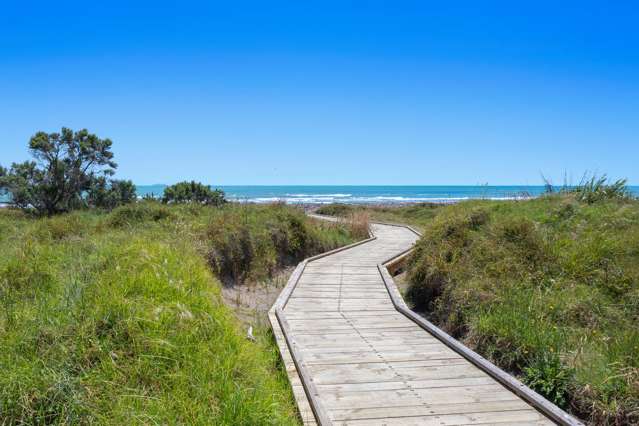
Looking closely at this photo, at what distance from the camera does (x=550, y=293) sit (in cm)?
612

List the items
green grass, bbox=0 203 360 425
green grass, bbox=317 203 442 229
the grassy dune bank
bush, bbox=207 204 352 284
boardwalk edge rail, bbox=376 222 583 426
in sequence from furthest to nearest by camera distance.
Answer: green grass, bbox=317 203 442 229 < bush, bbox=207 204 352 284 < the grassy dune bank < boardwalk edge rail, bbox=376 222 583 426 < green grass, bbox=0 203 360 425

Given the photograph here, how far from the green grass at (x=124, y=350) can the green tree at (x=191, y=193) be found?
688 inches

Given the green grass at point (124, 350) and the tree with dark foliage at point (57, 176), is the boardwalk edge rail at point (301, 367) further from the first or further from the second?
the tree with dark foliage at point (57, 176)

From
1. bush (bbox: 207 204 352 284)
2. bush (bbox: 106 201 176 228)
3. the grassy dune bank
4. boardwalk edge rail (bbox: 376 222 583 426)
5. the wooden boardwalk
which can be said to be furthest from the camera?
bush (bbox: 106 201 176 228)

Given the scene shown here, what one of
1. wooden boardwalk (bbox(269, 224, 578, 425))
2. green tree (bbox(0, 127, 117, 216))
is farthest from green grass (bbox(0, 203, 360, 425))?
green tree (bbox(0, 127, 117, 216))

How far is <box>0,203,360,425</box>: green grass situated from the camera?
2.90 metres

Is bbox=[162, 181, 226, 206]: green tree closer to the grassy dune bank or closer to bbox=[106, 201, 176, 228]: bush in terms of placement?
bbox=[106, 201, 176, 228]: bush

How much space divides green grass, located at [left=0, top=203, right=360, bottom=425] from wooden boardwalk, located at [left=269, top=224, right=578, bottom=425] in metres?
0.37

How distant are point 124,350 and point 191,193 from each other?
69.0ft

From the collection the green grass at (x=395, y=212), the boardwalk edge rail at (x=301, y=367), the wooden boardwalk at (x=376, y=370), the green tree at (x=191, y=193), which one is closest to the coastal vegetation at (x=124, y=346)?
the boardwalk edge rail at (x=301, y=367)

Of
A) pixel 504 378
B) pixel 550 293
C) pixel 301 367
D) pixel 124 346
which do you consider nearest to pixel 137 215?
pixel 301 367

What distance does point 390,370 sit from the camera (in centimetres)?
484

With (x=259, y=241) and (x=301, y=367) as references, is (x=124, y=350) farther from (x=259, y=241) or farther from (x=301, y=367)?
(x=259, y=241)

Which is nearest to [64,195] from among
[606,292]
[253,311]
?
[253,311]
